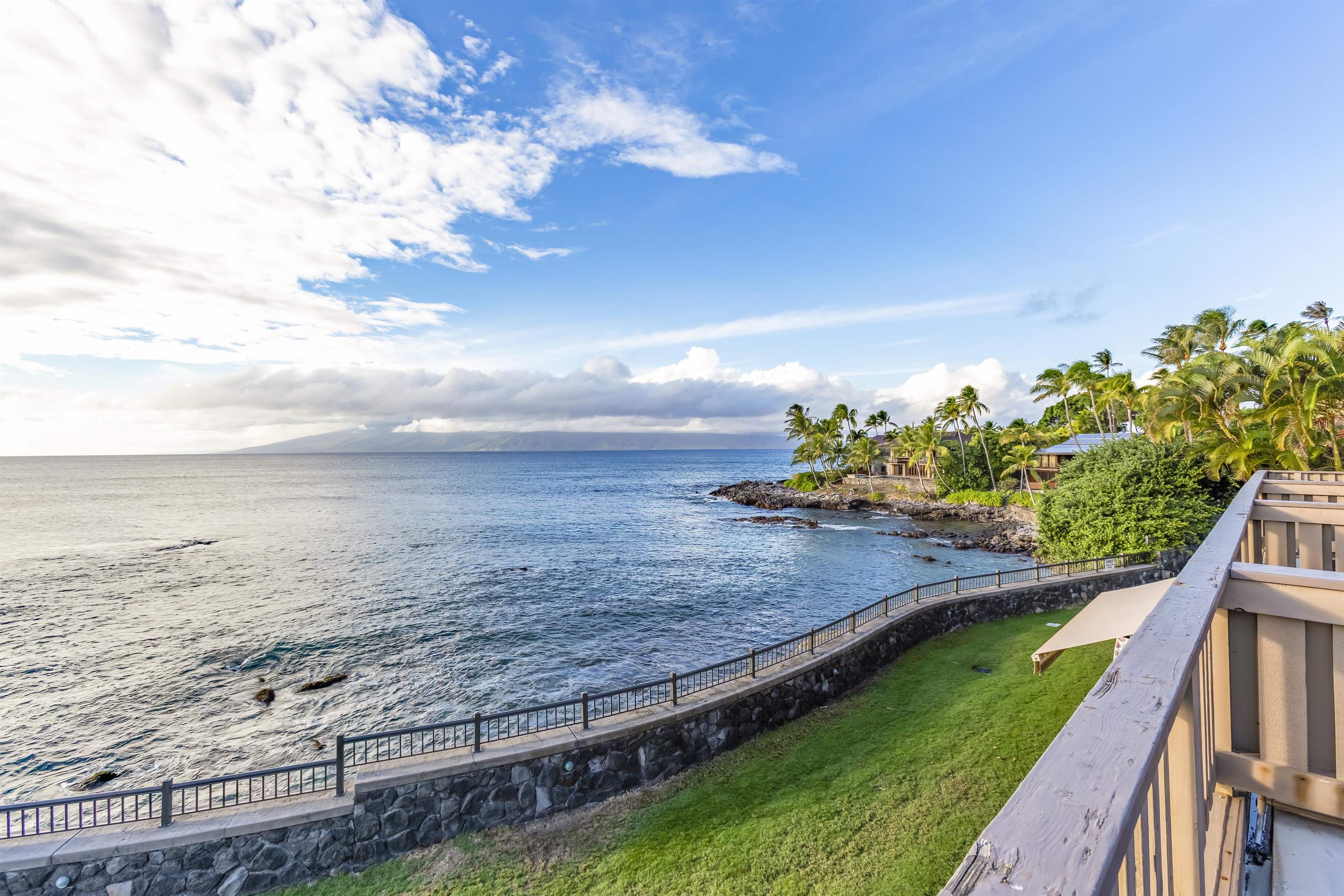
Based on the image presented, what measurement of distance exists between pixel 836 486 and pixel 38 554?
80.6 metres

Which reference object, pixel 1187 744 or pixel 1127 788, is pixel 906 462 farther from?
pixel 1127 788

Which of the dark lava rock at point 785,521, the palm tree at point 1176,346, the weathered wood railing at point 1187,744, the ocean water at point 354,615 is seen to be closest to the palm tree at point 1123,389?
the palm tree at point 1176,346

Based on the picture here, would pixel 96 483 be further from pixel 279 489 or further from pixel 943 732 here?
pixel 943 732

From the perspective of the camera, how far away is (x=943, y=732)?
12.1 m

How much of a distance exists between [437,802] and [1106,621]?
10811 mm

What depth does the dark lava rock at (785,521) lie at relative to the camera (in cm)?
5500

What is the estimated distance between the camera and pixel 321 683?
19.5m

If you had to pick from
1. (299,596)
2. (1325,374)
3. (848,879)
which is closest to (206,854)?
(848,879)

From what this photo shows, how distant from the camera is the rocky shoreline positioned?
142 feet

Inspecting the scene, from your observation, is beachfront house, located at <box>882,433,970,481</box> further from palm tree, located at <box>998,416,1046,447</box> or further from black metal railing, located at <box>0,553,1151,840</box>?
black metal railing, located at <box>0,553,1151,840</box>

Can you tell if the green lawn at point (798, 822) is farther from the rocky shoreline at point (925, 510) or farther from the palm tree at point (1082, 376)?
the palm tree at point (1082, 376)

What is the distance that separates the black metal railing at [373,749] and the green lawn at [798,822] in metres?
1.64

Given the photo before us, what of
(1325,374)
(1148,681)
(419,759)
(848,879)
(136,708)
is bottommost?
(136,708)

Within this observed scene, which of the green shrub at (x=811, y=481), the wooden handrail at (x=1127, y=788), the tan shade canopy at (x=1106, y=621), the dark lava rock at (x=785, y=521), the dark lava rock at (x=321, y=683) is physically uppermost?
the wooden handrail at (x=1127, y=788)
